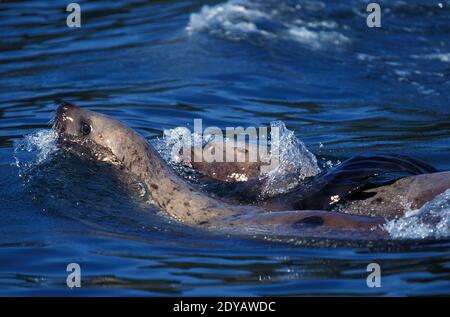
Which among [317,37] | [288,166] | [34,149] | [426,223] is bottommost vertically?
[426,223]

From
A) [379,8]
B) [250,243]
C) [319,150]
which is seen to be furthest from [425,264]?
[379,8]

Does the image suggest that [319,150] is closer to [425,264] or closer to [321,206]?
[321,206]

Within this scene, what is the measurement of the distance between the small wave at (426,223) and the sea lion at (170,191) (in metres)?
0.12

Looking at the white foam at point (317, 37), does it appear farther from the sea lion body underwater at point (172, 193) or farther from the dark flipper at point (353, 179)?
the sea lion body underwater at point (172, 193)

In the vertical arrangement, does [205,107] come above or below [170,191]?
above

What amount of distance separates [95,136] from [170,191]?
2.70 ft

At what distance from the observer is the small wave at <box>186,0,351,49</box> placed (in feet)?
46.4

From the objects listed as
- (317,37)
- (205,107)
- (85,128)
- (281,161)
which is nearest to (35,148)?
(85,128)

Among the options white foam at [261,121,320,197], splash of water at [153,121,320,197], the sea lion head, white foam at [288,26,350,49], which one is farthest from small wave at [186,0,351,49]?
the sea lion head

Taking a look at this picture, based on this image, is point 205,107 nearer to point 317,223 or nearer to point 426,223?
point 317,223

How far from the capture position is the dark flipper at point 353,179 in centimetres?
788

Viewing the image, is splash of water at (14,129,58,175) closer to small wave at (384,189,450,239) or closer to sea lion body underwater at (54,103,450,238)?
sea lion body underwater at (54,103,450,238)

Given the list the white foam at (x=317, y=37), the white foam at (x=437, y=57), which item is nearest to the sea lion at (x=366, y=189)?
A: the white foam at (x=437, y=57)

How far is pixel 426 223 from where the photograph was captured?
705cm
